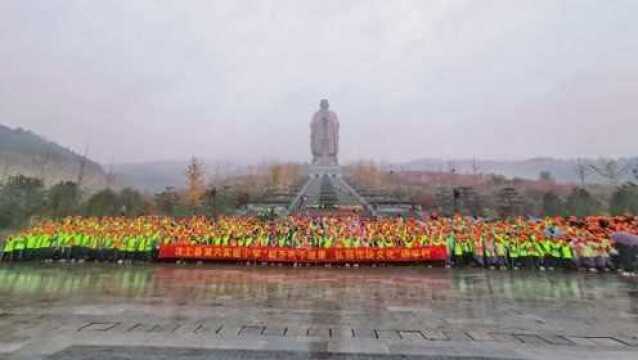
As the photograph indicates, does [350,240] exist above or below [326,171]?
below

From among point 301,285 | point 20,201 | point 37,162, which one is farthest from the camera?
point 37,162

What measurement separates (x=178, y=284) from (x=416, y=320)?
9.05 meters

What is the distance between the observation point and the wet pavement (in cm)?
689

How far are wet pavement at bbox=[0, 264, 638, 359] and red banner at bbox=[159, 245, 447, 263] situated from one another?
129 inches

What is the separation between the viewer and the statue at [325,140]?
81.1m

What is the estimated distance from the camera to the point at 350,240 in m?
20.7

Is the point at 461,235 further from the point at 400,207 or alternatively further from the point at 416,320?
the point at 400,207

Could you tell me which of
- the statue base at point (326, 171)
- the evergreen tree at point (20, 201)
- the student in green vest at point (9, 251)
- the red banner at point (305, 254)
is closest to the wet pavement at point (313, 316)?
the red banner at point (305, 254)

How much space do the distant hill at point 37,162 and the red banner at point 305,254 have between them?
76.0m

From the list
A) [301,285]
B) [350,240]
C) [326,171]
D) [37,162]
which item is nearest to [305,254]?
[350,240]

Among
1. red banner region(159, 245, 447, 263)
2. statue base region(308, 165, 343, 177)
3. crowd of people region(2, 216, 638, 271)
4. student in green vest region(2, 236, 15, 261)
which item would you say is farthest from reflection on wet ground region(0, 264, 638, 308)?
statue base region(308, 165, 343, 177)

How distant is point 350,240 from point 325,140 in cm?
6162

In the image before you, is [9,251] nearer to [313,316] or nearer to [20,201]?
[313,316]

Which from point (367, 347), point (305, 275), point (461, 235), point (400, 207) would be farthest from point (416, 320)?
point (400, 207)
